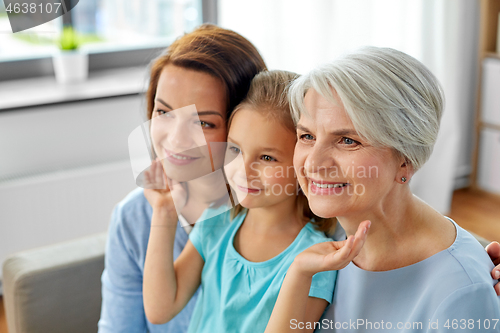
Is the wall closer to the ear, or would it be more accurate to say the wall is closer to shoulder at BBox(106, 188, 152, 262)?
shoulder at BBox(106, 188, 152, 262)

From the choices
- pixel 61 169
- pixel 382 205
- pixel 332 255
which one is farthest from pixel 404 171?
pixel 61 169

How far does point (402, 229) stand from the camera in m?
0.86

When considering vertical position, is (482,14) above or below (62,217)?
above

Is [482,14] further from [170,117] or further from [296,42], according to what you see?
[170,117]

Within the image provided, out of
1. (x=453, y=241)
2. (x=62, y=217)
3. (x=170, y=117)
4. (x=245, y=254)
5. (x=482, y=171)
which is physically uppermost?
(x=170, y=117)

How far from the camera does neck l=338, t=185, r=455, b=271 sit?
0.84m

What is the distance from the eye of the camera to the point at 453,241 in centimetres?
84

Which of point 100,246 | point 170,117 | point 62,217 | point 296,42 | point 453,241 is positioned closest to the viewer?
point 453,241

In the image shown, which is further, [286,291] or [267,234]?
[267,234]

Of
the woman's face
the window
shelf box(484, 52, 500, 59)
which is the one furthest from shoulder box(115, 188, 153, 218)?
shelf box(484, 52, 500, 59)

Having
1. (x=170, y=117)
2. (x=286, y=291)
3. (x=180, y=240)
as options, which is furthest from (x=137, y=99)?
(x=286, y=291)

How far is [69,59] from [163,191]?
1.51 meters

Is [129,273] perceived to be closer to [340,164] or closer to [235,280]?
[235,280]

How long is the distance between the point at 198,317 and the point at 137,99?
1.51 metres
